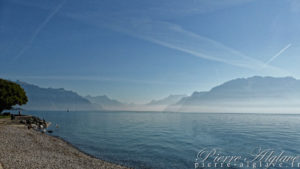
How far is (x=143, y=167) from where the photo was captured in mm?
19047

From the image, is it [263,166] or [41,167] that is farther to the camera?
[263,166]

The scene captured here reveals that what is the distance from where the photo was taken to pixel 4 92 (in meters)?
51.3

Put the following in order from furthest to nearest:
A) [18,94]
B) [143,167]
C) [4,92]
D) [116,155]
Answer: [18,94], [4,92], [116,155], [143,167]

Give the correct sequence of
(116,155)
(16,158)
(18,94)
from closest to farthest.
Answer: (16,158), (116,155), (18,94)

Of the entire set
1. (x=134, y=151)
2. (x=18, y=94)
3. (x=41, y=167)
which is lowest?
(x=134, y=151)

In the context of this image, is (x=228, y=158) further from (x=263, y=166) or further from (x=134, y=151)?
(x=134, y=151)

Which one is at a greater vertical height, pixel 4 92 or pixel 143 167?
pixel 4 92

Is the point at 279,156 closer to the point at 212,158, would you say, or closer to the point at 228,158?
the point at 228,158

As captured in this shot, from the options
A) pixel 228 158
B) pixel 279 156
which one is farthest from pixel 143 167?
pixel 279 156

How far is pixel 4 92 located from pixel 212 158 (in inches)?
2339

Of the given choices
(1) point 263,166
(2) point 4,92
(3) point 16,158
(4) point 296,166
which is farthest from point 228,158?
(2) point 4,92

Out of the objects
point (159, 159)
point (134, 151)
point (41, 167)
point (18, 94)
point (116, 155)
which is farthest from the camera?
point (18, 94)

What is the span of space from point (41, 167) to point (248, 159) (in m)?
23.3

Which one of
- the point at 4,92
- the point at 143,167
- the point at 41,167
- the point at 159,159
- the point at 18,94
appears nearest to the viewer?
the point at 41,167
